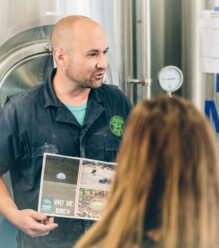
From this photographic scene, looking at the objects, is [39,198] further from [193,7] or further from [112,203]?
[193,7]

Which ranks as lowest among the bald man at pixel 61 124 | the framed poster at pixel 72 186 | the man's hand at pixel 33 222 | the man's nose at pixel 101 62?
the man's hand at pixel 33 222

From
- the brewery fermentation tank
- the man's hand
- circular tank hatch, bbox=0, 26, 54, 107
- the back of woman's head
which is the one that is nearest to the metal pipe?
the brewery fermentation tank

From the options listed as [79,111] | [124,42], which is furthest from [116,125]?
[124,42]

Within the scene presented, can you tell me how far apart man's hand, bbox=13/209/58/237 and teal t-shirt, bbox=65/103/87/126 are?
32cm

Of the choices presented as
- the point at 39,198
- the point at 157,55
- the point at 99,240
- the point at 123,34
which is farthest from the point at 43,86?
the point at 99,240

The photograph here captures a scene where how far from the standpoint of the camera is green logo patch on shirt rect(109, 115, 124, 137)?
1915 mm

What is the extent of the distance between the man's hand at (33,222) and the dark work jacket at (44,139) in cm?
9

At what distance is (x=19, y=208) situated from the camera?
192cm

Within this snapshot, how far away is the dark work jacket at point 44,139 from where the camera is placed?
1835mm

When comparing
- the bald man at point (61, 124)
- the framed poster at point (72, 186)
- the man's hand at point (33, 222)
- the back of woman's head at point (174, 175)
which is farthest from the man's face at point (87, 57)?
the back of woman's head at point (174, 175)

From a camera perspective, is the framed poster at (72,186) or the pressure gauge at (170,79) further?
the pressure gauge at (170,79)

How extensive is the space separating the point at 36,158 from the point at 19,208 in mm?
199

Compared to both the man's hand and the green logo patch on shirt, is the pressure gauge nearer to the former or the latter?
the green logo patch on shirt

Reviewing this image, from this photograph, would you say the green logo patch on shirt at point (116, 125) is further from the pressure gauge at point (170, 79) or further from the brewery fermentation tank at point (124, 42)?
the pressure gauge at point (170, 79)
